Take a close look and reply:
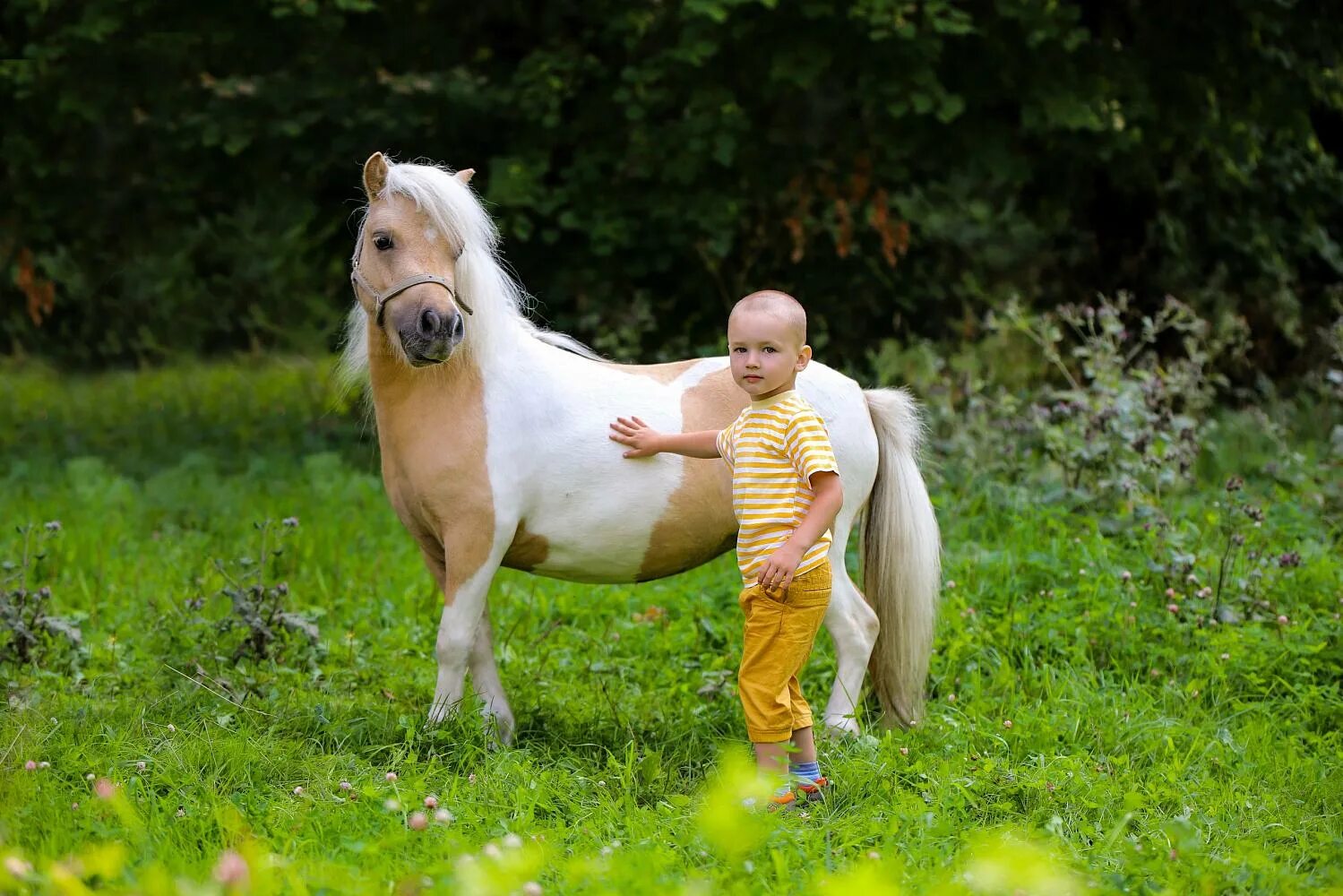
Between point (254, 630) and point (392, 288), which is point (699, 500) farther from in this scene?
point (254, 630)

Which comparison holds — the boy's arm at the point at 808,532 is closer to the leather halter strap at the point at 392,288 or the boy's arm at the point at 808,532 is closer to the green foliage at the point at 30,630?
the leather halter strap at the point at 392,288

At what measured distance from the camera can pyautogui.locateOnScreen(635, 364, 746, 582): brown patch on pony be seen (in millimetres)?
3844

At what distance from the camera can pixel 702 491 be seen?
12.7 ft

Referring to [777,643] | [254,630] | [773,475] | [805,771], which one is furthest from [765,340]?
[254,630]

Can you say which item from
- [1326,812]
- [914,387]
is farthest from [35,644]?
[914,387]

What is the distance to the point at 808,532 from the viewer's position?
3.15 m

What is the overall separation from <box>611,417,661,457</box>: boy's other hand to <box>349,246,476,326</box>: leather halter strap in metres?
0.56

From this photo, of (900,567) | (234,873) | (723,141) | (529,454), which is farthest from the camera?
(723,141)

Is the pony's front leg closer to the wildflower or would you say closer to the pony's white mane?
the pony's white mane

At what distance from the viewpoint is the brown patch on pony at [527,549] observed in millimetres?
3826

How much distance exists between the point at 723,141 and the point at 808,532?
178 inches

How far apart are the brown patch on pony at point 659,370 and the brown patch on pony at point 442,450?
1.58 feet

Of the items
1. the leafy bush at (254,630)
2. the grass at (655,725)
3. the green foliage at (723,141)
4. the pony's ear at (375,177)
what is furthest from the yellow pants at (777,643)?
the green foliage at (723,141)

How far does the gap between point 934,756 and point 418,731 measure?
1.53m
